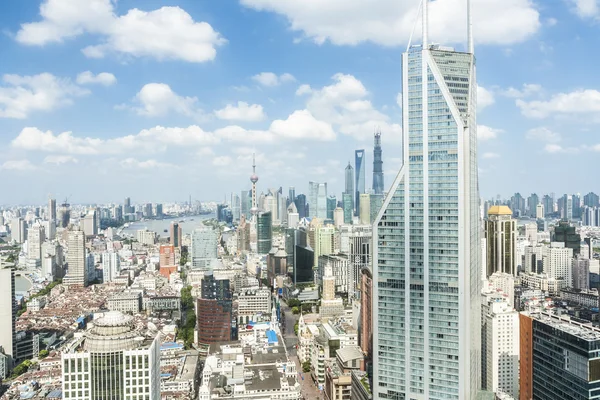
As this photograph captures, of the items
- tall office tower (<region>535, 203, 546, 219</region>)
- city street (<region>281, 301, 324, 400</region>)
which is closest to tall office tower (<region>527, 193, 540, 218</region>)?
tall office tower (<region>535, 203, 546, 219</region>)

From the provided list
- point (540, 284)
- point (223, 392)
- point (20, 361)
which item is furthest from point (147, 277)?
point (540, 284)

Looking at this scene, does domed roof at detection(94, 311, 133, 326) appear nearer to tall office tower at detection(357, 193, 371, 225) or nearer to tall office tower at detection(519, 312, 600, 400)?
tall office tower at detection(519, 312, 600, 400)

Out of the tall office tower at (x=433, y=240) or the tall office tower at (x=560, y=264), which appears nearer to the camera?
the tall office tower at (x=433, y=240)

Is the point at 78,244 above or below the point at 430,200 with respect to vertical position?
below

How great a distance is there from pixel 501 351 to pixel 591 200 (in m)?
27.3

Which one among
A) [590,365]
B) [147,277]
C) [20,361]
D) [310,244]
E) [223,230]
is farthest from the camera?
[223,230]

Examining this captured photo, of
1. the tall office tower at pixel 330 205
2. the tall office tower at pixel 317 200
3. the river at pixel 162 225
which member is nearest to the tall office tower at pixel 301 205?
the tall office tower at pixel 317 200

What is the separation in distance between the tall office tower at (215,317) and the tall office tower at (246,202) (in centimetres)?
3051

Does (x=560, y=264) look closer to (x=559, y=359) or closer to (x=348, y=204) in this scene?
(x=559, y=359)

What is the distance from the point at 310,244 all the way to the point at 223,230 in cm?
1305

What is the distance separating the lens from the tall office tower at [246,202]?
46.9 meters

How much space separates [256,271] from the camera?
2955 centimetres

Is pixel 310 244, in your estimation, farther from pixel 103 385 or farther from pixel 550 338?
pixel 103 385

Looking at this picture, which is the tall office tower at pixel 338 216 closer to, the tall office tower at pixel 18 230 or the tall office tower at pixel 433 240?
the tall office tower at pixel 18 230
